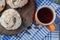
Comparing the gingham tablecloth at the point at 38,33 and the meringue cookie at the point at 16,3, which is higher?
the meringue cookie at the point at 16,3

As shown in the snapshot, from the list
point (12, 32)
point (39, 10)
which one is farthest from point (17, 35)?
point (39, 10)

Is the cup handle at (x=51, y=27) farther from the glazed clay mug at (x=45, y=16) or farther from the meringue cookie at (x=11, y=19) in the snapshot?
the meringue cookie at (x=11, y=19)

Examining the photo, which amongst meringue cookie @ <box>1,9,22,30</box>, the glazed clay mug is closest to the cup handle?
the glazed clay mug

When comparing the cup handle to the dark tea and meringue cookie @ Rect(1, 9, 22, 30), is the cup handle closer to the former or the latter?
the dark tea

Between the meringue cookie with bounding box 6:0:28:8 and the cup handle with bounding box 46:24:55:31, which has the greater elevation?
the meringue cookie with bounding box 6:0:28:8

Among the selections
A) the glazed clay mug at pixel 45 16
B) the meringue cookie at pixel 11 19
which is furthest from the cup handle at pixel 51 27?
the meringue cookie at pixel 11 19

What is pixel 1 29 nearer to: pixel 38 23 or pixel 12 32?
pixel 12 32
